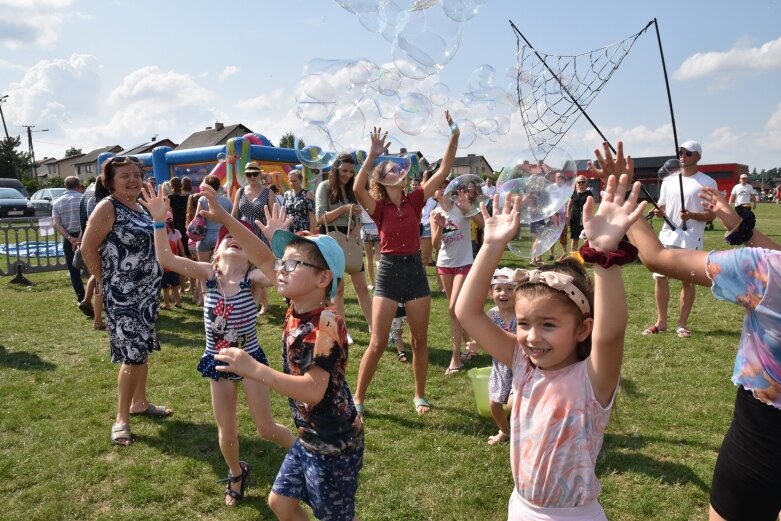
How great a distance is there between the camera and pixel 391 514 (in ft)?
11.1

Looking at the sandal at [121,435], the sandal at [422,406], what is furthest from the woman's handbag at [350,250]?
the sandal at [121,435]

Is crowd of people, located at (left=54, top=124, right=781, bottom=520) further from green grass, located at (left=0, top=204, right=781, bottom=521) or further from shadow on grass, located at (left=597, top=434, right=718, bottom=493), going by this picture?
shadow on grass, located at (left=597, top=434, right=718, bottom=493)

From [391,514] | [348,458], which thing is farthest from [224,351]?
[391,514]

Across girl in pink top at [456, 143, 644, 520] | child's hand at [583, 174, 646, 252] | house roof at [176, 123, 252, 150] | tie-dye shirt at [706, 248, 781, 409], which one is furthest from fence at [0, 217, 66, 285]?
house roof at [176, 123, 252, 150]

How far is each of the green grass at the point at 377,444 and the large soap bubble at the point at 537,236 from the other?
156 centimetres

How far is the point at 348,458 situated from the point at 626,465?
89.7 inches

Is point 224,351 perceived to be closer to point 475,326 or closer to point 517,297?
point 475,326

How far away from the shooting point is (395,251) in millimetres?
4539

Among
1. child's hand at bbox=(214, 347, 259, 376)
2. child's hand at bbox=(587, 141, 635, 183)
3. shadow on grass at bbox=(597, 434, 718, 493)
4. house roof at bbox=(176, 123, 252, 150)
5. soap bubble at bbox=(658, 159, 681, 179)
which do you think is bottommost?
shadow on grass at bbox=(597, 434, 718, 493)

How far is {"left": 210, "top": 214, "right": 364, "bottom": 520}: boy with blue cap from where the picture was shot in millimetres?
2379

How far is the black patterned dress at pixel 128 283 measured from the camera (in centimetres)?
431

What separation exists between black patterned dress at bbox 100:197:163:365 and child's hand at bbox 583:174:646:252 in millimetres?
3596

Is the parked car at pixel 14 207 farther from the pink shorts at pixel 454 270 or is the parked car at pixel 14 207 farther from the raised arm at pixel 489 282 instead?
the raised arm at pixel 489 282

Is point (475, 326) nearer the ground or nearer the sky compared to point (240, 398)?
nearer the sky
